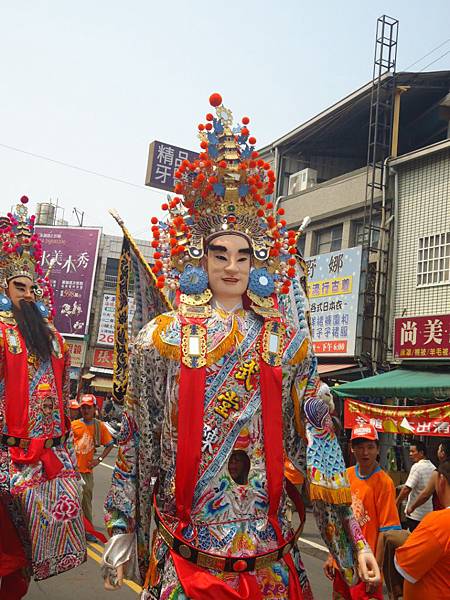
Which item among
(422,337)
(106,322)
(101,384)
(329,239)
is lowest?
(101,384)

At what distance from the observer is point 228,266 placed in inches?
125

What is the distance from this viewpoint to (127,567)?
3.01 m

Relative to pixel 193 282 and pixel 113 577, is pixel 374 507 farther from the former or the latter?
pixel 193 282

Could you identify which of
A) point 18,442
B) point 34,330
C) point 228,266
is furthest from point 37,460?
point 228,266

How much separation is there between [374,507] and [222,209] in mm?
2529

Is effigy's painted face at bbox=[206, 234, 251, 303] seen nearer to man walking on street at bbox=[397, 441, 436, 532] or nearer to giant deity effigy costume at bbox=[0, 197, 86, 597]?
giant deity effigy costume at bbox=[0, 197, 86, 597]

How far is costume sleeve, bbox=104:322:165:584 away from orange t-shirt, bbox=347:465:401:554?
200cm

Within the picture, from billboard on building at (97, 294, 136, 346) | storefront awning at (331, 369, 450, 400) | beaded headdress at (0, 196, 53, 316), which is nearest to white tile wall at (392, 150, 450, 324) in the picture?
storefront awning at (331, 369, 450, 400)

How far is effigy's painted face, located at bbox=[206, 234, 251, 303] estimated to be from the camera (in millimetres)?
3189

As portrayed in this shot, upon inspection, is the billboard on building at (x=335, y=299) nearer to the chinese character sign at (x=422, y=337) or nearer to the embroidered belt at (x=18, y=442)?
the chinese character sign at (x=422, y=337)

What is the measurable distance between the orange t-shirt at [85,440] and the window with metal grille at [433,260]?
759cm

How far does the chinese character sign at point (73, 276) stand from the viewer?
3038cm

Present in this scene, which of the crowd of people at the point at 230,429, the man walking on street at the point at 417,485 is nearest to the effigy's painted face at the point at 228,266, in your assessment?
the crowd of people at the point at 230,429

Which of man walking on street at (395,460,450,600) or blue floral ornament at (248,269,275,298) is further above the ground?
blue floral ornament at (248,269,275,298)
